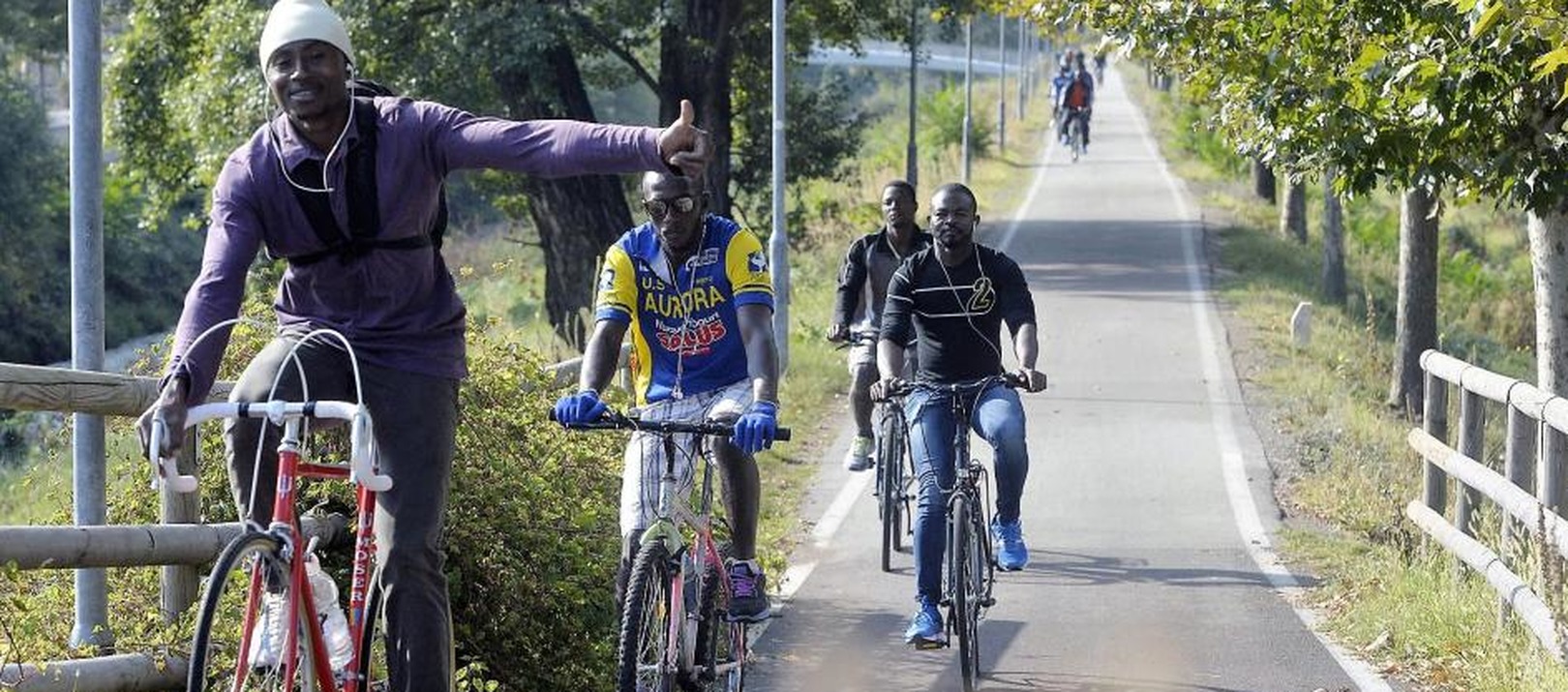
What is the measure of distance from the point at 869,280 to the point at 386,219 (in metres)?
6.58

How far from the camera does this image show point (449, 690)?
209 inches

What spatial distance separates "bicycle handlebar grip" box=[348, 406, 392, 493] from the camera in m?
4.66

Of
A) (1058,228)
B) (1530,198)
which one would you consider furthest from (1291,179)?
(1058,228)

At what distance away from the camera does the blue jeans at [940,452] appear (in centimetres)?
820

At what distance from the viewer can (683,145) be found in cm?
481

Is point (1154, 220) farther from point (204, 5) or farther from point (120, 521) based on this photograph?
point (120, 521)

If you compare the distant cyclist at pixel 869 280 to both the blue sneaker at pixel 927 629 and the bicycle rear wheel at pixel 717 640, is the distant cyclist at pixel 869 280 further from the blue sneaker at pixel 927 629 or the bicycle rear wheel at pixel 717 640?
the bicycle rear wheel at pixel 717 640

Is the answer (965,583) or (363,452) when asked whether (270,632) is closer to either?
(363,452)

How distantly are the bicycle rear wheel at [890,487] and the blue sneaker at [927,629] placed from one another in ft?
8.39

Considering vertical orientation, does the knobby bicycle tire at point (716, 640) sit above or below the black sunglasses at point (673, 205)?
below

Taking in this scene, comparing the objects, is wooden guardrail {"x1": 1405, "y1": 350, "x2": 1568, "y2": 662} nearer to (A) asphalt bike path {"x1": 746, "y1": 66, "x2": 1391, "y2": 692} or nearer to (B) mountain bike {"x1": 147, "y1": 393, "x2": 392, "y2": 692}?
(A) asphalt bike path {"x1": 746, "y1": 66, "x2": 1391, "y2": 692}

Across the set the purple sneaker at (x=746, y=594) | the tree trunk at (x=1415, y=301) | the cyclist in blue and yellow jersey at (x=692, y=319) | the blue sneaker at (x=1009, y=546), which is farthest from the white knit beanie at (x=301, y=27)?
the tree trunk at (x=1415, y=301)

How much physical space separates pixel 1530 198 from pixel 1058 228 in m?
26.8

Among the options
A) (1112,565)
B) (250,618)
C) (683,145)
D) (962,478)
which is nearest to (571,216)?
(1112,565)
